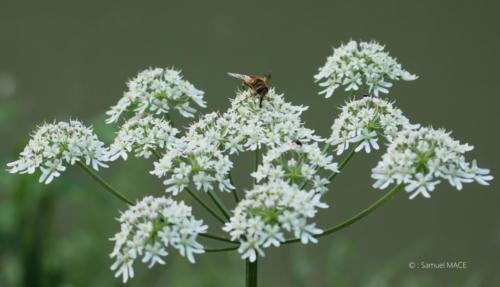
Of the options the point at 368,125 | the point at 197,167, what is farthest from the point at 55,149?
the point at 368,125

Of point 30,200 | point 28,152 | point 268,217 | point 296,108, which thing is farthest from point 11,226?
point 268,217

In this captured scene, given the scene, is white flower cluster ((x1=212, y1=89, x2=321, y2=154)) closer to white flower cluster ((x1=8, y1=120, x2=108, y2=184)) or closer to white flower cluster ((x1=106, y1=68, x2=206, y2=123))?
white flower cluster ((x1=106, y1=68, x2=206, y2=123))

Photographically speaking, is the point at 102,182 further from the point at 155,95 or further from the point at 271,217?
the point at 271,217

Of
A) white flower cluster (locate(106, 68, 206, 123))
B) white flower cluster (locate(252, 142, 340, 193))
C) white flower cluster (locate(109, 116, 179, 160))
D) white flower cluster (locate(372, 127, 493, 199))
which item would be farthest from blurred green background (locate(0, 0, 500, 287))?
white flower cluster (locate(372, 127, 493, 199))

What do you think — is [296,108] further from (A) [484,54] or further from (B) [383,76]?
(A) [484,54]

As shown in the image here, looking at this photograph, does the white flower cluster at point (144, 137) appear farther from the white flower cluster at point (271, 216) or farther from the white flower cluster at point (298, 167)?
the white flower cluster at point (271, 216)

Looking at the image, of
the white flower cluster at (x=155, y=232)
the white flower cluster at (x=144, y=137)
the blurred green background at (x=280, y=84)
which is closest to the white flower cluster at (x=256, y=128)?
the white flower cluster at (x=144, y=137)

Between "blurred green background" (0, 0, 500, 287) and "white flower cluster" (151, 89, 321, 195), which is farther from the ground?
"blurred green background" (0, 0, 500, 287)
